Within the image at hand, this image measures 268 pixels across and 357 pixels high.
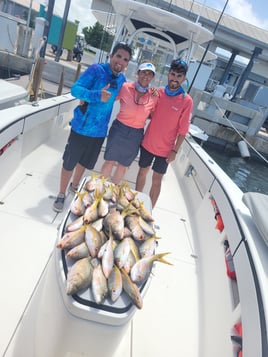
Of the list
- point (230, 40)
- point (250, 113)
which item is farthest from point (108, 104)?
point (230, 40)

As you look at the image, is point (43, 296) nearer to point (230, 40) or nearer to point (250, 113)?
point (250, 113)

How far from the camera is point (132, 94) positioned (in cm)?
238

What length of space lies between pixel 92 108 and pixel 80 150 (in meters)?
0.38

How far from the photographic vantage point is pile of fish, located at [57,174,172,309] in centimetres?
109

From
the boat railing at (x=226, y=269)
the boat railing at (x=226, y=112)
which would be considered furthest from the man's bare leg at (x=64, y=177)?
the boat railing at (x=226, y=112)

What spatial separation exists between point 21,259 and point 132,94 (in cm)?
160

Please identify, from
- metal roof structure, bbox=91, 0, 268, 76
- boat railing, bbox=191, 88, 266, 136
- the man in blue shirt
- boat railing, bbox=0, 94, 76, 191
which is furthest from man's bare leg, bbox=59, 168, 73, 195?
metal roof structure, bbox=91, 0, 268, 76

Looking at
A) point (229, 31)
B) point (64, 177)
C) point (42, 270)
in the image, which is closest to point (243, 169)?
point (229, 31)

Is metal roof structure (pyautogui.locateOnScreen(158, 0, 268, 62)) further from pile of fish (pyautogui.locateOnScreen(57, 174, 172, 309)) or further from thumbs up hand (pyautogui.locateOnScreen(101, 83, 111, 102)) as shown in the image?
pile of fish (pyautogui.locateOnScreen(57, 174, 172, 309))

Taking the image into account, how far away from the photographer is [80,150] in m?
2.38

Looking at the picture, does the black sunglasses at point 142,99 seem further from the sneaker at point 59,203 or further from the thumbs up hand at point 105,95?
the sneaker at point 59,203

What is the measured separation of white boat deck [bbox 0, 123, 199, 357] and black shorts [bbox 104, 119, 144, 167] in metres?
0.66

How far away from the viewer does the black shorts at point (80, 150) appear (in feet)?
7.68

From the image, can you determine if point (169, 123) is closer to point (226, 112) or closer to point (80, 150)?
point (80, 150)
